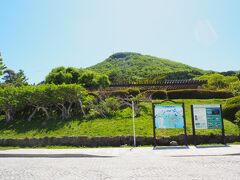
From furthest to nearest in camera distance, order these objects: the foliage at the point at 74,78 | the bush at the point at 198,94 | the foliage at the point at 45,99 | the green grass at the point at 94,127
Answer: the foliage at the point at 74,78, the bush at the point at 198,94, the foliage at the point at 45,99, the green grass at the point at 94,127

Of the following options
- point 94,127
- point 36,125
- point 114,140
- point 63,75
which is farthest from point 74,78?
point 114,140

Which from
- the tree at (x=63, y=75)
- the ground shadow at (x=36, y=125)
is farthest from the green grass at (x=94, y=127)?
the tree at (x=63, y=75)

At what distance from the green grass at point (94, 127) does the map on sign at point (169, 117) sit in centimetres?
170

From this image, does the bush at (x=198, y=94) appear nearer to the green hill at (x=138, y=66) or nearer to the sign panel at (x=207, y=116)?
the sign panel at (x=207, y=116)

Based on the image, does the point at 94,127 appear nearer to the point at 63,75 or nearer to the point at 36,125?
the point at 36,125

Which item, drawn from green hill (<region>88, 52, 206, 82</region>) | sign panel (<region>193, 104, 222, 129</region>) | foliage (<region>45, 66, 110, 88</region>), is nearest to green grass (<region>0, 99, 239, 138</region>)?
sign panel (<region>193, 104, 222, 129</region>)

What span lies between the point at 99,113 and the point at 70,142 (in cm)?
586

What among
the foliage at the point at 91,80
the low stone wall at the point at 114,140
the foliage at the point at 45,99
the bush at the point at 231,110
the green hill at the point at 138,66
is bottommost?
the low stone wall at the point at 114,140

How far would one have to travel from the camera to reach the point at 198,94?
2817 centimetres

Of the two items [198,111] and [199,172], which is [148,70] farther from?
[199,172]

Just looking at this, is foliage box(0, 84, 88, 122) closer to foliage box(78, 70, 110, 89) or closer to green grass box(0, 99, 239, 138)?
green grass box(0, 99, 239, 138)

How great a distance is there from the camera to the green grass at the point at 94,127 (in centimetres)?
1714

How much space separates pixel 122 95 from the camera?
2681 centimetres

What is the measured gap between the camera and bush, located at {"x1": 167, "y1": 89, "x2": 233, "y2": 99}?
27750 millimetres
